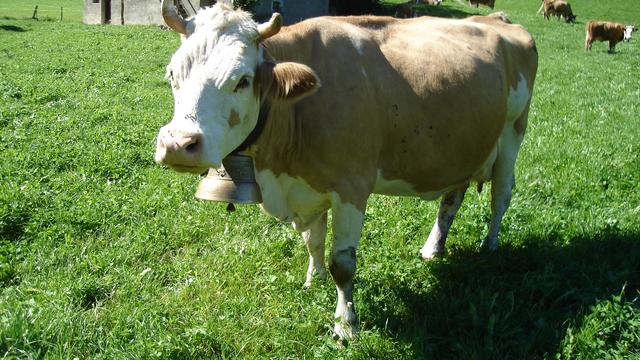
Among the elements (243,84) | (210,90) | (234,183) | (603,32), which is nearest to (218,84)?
(210,90)

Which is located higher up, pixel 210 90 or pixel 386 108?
pixel 210 90

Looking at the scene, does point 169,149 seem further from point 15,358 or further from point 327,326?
point 327,326

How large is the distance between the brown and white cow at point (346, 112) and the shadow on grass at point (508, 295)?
1.26ft

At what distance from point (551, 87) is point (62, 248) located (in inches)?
476

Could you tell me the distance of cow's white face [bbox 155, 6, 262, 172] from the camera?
9.08 feet

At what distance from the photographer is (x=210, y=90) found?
292 cm

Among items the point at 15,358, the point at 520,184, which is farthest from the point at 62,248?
the point at 520,184

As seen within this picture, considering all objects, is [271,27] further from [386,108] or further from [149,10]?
[149,10]

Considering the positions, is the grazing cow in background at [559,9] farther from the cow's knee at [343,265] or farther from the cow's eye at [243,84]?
the cow's eye at [243,84]

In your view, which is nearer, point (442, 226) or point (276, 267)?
point (276, 267)

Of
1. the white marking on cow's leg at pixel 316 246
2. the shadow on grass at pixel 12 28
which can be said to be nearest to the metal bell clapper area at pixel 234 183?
the white marking on cow's leg at pixel 316 246

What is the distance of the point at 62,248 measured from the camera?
15.6 feet

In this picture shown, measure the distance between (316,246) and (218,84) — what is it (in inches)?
80.4

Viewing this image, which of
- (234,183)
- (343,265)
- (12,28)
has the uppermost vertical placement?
(234,183)
